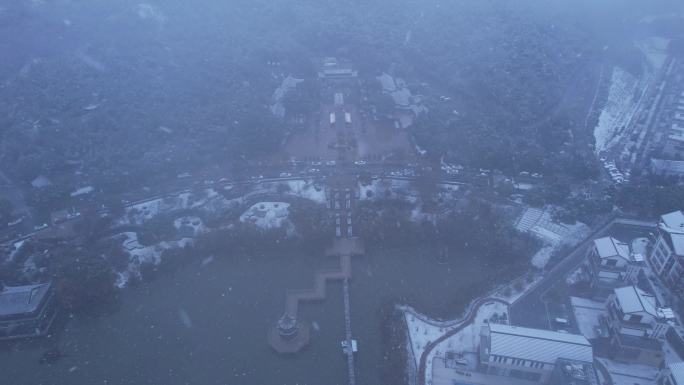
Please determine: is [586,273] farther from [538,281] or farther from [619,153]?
[619,153]

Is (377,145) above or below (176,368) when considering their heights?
above

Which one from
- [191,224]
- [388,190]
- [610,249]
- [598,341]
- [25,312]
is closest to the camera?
[598,341]

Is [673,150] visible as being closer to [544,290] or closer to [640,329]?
[544,290]

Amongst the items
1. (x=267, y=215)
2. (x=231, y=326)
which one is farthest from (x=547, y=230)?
(x=231, y=326)

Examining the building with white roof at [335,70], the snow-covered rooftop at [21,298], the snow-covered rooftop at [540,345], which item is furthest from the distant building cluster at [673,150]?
the snow-covered rooftop at [21,298]

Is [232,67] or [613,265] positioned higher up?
[232,67]

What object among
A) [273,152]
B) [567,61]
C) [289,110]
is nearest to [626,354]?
[273,152]
